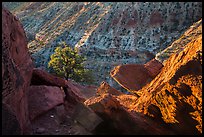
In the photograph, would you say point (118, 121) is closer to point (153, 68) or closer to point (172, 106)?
point (172, 106)

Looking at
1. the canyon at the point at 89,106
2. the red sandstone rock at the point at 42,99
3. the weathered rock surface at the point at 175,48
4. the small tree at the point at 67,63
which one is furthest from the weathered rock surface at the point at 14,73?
the small tree at the point at 67,63

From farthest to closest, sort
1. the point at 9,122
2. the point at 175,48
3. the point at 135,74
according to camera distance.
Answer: the point at 175,48 < the point at 135,74 < the point at 9,122

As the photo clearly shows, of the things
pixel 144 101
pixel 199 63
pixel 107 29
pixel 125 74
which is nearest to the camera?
pixel 199 63

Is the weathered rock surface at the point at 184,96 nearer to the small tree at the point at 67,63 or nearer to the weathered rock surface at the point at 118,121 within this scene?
the weathered rock surface at the point at 118,121

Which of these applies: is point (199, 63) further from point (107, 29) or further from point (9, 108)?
point (107, 29)

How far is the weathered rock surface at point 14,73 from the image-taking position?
9.52 meters

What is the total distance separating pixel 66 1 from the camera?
A: 9731cm

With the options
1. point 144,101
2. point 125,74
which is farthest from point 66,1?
point 144,101

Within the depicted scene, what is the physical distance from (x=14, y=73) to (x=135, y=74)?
37.8 ft

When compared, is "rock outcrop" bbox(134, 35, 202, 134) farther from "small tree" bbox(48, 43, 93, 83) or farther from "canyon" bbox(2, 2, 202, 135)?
"small tree" bbox(48, 43, 93, 83)

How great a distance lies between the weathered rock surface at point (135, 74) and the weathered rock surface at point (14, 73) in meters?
8.34

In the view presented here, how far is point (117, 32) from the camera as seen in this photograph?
236 feet

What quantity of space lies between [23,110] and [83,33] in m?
65.6

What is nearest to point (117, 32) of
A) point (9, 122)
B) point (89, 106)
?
point (89, 106)
